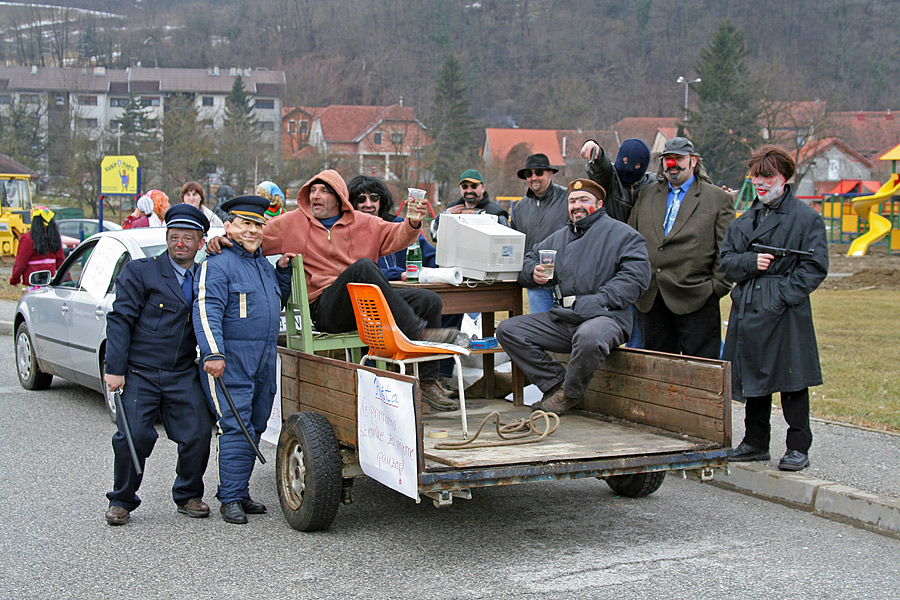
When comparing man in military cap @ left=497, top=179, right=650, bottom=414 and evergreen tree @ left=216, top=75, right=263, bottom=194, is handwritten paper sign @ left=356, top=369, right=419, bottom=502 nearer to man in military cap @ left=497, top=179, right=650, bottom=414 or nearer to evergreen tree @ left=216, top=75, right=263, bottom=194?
man in military cap @ left=497, top=179, right=650, bottom=414

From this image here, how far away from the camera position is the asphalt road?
4.70 meters

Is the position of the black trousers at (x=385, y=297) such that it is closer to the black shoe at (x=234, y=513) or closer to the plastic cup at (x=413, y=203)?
the plastic cup at (x=413, y=203)

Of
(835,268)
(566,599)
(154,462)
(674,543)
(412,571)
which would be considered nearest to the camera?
(566,599)

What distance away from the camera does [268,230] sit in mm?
6672

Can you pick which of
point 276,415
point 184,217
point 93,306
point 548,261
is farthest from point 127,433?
point 93,306

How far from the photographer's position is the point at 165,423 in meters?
5.89

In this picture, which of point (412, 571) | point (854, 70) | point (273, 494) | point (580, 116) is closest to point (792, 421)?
point (412, 571)

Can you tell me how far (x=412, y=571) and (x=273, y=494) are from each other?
6.10ft

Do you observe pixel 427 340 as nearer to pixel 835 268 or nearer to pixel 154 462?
pixel 154 462

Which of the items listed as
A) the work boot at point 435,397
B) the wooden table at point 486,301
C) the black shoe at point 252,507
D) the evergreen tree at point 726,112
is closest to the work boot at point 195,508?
the black shoe at point 252,507

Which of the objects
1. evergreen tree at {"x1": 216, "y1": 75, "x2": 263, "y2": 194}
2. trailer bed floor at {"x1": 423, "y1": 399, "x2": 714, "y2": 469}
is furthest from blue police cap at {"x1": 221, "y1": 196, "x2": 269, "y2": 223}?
evergreen tree at {"x1": 216, "y1": 75, "x2": 263, "y2": 194}

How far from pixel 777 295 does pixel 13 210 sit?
3242 cm

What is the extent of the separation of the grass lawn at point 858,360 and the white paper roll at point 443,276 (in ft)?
11.9

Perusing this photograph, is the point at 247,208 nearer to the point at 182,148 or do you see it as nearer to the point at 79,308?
the point at 79,308
